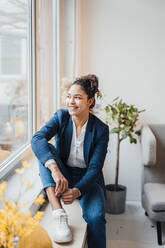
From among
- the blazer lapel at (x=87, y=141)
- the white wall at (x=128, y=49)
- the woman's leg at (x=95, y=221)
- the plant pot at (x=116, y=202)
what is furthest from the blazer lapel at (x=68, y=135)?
the white wall at (x=128, y=49)

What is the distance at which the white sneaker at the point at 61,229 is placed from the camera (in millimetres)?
1909

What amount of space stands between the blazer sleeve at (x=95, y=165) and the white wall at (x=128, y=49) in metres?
1.14

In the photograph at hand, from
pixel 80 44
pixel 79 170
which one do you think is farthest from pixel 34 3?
pixel 79 170

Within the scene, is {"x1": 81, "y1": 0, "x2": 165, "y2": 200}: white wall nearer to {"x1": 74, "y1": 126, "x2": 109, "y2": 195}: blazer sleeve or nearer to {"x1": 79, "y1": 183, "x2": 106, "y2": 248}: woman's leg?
{"x1": 74, "y1": 126, "x2": 109, "y2": 195}: blazer sleeve

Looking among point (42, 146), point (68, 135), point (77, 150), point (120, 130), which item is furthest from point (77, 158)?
point (120, 130)

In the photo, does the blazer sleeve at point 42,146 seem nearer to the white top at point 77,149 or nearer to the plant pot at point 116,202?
the white top at point 77,149

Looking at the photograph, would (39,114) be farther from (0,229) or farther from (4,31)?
(0,229)

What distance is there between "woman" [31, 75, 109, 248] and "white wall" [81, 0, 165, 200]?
1094 millimetres

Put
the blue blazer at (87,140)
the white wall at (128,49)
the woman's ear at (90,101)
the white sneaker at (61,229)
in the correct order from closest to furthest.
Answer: the white sneaker at (61,229)
the blue blazer at (87,140)
the woman's ear at (90,101)
the white wall at (128,49)

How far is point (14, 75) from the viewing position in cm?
243

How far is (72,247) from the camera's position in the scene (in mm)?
1888

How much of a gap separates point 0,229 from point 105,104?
263 centimetres

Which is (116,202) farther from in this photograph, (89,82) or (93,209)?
(89,82)

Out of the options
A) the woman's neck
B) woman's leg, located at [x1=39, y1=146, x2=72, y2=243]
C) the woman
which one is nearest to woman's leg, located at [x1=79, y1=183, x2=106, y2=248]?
the woman
